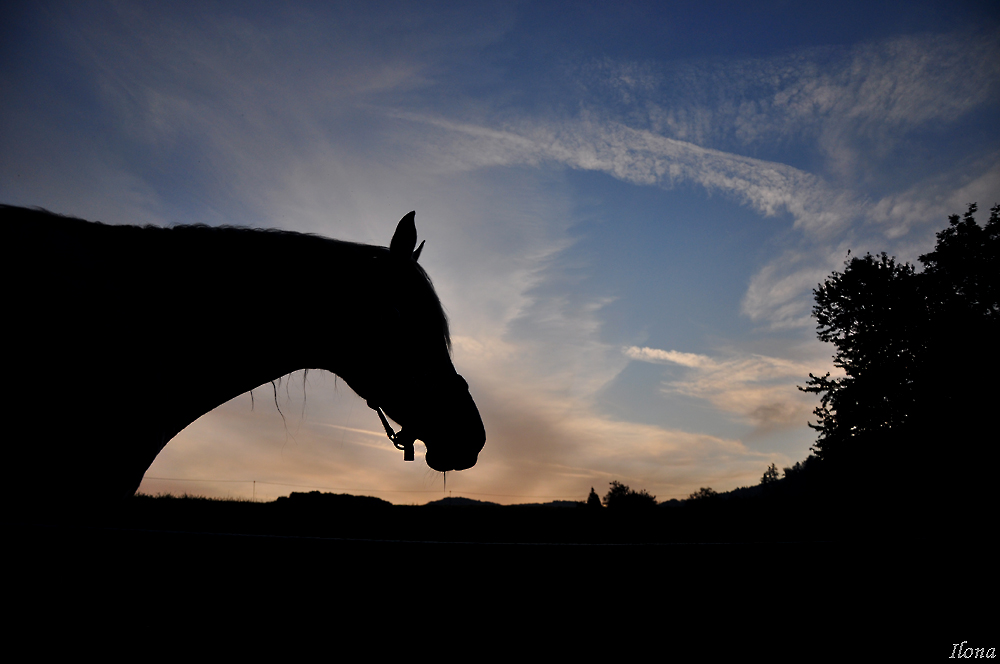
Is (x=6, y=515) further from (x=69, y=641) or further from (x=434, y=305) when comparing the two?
(x=434, y=305)

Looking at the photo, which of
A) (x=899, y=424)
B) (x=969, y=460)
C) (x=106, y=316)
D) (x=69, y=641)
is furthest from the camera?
(x=899, y=424)

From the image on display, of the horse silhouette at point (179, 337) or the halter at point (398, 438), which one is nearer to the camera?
the horse silhouette at point (179, 337)

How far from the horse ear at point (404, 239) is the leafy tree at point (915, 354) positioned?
19.7 metres

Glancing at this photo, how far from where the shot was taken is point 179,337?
1736 mm

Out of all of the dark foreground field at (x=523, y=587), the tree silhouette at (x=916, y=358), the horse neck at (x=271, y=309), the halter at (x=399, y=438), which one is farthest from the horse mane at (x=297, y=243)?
the tree silhouette at (x=916, y=358)

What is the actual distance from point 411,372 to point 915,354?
21568mm

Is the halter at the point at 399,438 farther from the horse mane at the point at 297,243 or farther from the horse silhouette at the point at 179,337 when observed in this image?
the horse mane at the point at 297,243

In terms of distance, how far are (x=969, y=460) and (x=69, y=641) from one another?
20.8 metres

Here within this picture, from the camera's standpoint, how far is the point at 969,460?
14141 mm

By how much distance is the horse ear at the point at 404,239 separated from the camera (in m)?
2.17

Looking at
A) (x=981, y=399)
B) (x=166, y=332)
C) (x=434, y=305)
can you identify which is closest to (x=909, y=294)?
(x=981, y=399)

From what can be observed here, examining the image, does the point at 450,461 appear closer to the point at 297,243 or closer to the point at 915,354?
the point at 297,243

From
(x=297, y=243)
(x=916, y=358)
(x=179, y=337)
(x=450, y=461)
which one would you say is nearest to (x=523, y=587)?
(x=450, y=461)

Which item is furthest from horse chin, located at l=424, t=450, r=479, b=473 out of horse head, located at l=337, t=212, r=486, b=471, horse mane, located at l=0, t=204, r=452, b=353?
horse mane, located at l=0, t=204, r=452, b=353
